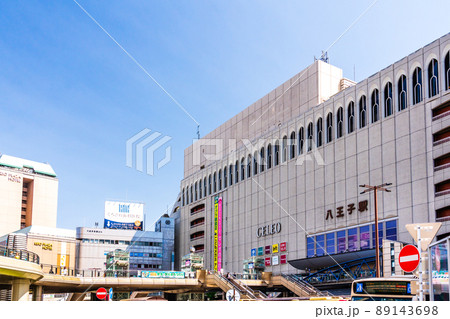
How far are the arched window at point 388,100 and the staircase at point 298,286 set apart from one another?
21.9m

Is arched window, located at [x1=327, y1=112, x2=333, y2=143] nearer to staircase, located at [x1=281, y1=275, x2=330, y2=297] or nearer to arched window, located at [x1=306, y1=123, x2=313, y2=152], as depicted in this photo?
arched window, located at [x1=306, y1=123, x2=313, y2=152]

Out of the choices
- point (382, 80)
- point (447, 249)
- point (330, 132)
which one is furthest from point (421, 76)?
point (447, 249)

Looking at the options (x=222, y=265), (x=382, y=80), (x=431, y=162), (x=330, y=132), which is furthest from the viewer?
(x=222, y=265)

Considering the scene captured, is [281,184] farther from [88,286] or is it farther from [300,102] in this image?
[88,286]

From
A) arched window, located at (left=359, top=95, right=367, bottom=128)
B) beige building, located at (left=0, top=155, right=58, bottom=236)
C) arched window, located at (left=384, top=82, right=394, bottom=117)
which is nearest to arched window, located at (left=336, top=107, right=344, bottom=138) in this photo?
arched window, located at (left=359, top=95, right=367, bottom=128)

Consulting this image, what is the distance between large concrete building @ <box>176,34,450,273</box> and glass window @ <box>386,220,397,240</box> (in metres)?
0.13

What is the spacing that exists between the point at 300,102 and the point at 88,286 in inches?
1561

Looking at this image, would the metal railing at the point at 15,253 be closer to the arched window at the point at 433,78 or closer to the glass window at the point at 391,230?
the glass window at the point at 391,230

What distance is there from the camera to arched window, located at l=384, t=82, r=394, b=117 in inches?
2527

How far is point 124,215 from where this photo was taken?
452 feet

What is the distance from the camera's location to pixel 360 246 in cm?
6569

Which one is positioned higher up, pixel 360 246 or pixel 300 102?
pixel 300 102

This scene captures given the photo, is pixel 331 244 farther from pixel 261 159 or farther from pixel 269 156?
pixel 261 159

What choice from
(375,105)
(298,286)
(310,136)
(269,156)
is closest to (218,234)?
(269,156)
